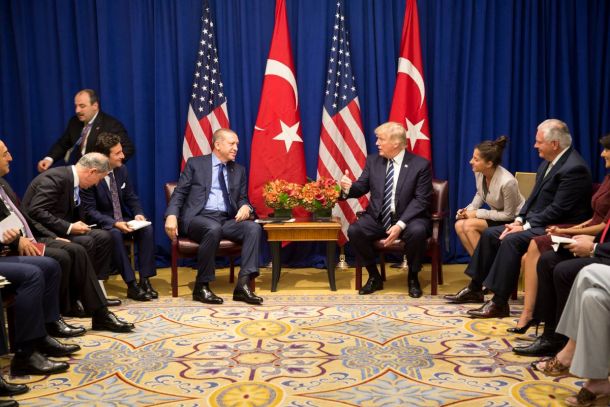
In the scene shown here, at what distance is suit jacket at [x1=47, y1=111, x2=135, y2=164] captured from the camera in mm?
6781

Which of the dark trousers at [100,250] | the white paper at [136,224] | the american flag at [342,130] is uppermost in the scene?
the american flag at [342,130]

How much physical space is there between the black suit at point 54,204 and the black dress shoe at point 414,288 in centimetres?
268

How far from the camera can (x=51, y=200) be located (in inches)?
202

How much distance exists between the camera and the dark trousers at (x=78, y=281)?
4645mm

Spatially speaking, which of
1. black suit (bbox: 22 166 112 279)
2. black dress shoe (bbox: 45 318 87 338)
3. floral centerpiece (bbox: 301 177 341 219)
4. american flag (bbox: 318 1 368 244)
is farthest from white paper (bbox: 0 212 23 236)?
american flag (bbox: 318 1 368 244)

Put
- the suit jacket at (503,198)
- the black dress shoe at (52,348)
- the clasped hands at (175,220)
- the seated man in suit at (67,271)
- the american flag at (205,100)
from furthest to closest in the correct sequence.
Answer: the american flag at (205,100)
the clasped hands at (175,220)
the suit jacket at (503,198)
the seated man in suit at (67,271)
the black dress shoe at (52,348)

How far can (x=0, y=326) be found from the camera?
364 centimetres

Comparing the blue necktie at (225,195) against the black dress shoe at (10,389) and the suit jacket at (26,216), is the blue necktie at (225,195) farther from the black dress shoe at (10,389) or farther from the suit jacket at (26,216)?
the black dress shoe at (10,389)

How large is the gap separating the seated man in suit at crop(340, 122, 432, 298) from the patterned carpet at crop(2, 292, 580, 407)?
0.52 meters

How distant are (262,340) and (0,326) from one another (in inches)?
67.2

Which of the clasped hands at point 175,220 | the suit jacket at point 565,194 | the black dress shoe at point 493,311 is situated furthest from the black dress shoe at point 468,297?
the clasped hands at point 175,220

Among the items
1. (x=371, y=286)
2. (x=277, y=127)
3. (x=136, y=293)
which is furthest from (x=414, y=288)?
(x=136, y=293)

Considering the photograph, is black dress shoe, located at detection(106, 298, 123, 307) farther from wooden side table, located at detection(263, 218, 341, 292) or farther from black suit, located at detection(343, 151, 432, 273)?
black suit, located at detection(343, 151, 432, 273)

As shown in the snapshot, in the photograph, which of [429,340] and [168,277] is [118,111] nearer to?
[168,277]
